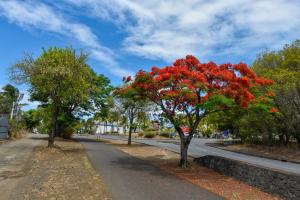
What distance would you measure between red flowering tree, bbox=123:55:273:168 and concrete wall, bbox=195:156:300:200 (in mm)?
2619

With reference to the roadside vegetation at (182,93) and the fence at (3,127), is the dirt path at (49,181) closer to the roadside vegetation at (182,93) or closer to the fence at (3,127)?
the roadside vegetation at (182,93)

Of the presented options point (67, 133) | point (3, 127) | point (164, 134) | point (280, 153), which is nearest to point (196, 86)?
point (3, 127)

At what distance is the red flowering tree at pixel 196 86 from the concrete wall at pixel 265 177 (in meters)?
2.62

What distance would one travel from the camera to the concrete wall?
1111cm

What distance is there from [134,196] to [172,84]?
7.88 m

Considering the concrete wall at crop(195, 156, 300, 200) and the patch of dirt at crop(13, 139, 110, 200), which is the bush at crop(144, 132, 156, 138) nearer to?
the concrete wall at crop(195, 156, 300, 200)

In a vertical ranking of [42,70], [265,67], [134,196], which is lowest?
[134,196]

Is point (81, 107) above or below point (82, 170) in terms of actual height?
above

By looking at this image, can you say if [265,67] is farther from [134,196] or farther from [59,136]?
[134,196]

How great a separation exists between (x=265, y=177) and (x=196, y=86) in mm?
5124

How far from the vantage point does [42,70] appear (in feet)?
73.9

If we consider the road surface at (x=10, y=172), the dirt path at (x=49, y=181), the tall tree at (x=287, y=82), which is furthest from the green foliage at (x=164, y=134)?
the dirt path at (x=49, y=181)

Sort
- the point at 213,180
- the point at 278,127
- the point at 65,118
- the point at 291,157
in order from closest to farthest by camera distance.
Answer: the point at 213,180 < the point at 291,157 < the point at 278,127 < the point at 65,118

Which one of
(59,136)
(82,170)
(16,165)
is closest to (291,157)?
(82,170)
